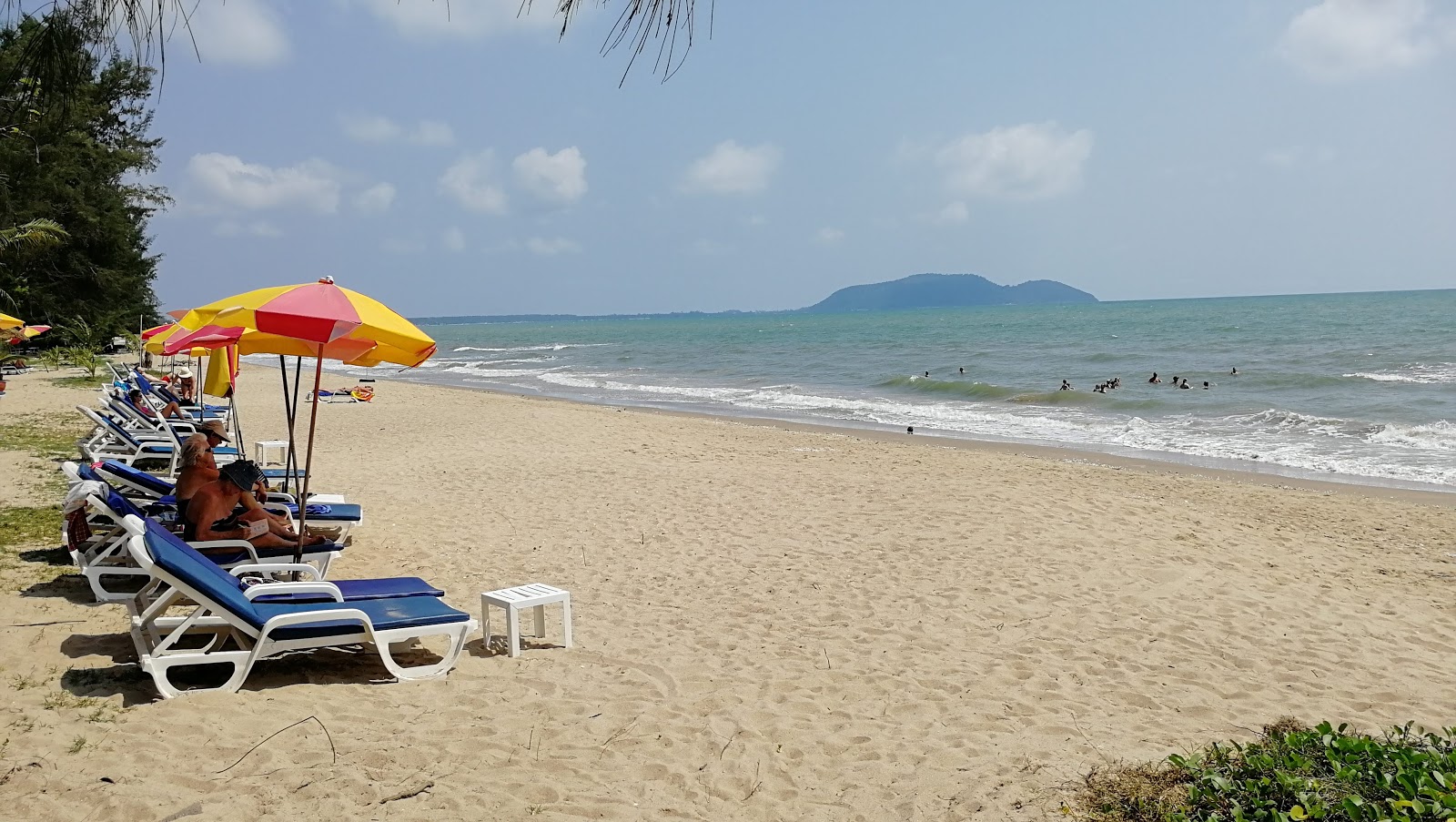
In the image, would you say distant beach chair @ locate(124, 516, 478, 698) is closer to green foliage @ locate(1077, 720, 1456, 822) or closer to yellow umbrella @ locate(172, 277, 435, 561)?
yellow umbrella @ locate(172, 277, 435, 561)

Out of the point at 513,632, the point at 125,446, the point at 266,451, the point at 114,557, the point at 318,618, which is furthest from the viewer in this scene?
the point at 266,451

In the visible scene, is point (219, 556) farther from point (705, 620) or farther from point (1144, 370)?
point (1144, 370)

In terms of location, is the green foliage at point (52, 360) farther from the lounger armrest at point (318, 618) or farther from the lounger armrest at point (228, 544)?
the lounger armrest at point (318, 618)

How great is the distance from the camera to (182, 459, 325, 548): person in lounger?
5668mm

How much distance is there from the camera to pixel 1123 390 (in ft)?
80.2

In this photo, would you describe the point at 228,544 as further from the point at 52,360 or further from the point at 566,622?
the point at 52,360

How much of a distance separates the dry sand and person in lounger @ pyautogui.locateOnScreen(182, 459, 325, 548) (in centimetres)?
61

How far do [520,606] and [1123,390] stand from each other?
73.5 ft

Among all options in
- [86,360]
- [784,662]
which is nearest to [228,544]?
[784,662]

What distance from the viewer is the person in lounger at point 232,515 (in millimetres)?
5668

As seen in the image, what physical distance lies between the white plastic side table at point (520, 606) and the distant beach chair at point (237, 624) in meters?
0.31

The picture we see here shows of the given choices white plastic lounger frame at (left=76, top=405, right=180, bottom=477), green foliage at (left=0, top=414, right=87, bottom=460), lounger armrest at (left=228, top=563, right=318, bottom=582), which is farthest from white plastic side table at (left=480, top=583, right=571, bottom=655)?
green foliage at (left=0, top=414, right=87, bottom=460)

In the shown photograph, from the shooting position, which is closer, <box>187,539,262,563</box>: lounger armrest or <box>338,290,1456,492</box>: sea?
<box>187,539,262,563</box>: lounger armrest

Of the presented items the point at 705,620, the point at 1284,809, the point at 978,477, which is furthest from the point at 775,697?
the point at 978,477
